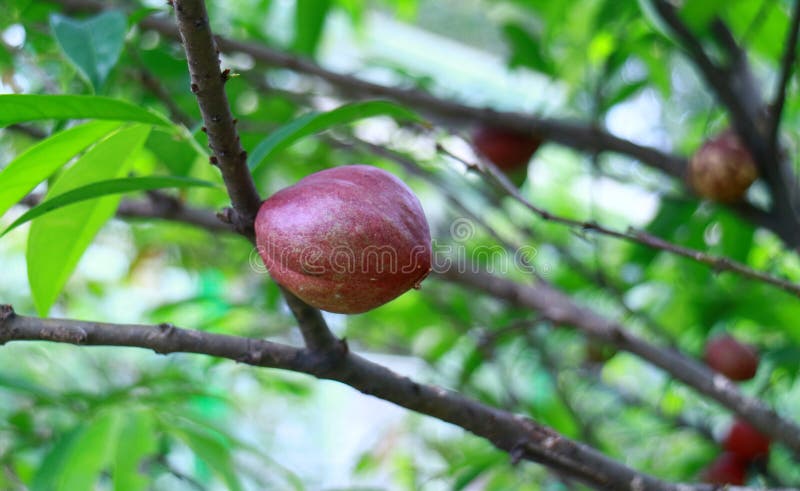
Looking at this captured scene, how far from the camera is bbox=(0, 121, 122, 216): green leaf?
435 mm

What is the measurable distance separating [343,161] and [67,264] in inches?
33.6

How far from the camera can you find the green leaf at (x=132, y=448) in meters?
0.67

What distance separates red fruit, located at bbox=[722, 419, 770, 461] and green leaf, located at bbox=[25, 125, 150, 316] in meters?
0.88

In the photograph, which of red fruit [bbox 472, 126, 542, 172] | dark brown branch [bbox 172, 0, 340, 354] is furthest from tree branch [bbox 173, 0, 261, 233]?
red fruit [bbox 472, 126, 542, 172]

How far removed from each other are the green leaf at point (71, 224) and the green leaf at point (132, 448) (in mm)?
204

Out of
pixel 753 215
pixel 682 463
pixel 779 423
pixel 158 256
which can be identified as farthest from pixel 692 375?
pixel 158 256

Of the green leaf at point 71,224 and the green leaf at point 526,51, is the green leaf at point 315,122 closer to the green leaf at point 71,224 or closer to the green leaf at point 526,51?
the green leaf at point 71,224

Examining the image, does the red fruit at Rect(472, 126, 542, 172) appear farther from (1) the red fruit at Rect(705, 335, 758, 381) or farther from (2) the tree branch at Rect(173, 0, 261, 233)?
(2) the tree branch at Rect(173, 0, 261, 233)

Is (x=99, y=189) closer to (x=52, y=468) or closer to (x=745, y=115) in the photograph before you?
(x=52, y=468)

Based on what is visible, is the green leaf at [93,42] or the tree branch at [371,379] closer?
the tree branch at [371,379]

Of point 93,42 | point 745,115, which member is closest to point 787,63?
point 745,115

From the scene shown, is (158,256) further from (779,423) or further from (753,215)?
(779,423)

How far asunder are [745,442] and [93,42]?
95cm

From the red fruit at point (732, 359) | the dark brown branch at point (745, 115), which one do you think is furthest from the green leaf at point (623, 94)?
the red fruit at point (732, 359)
